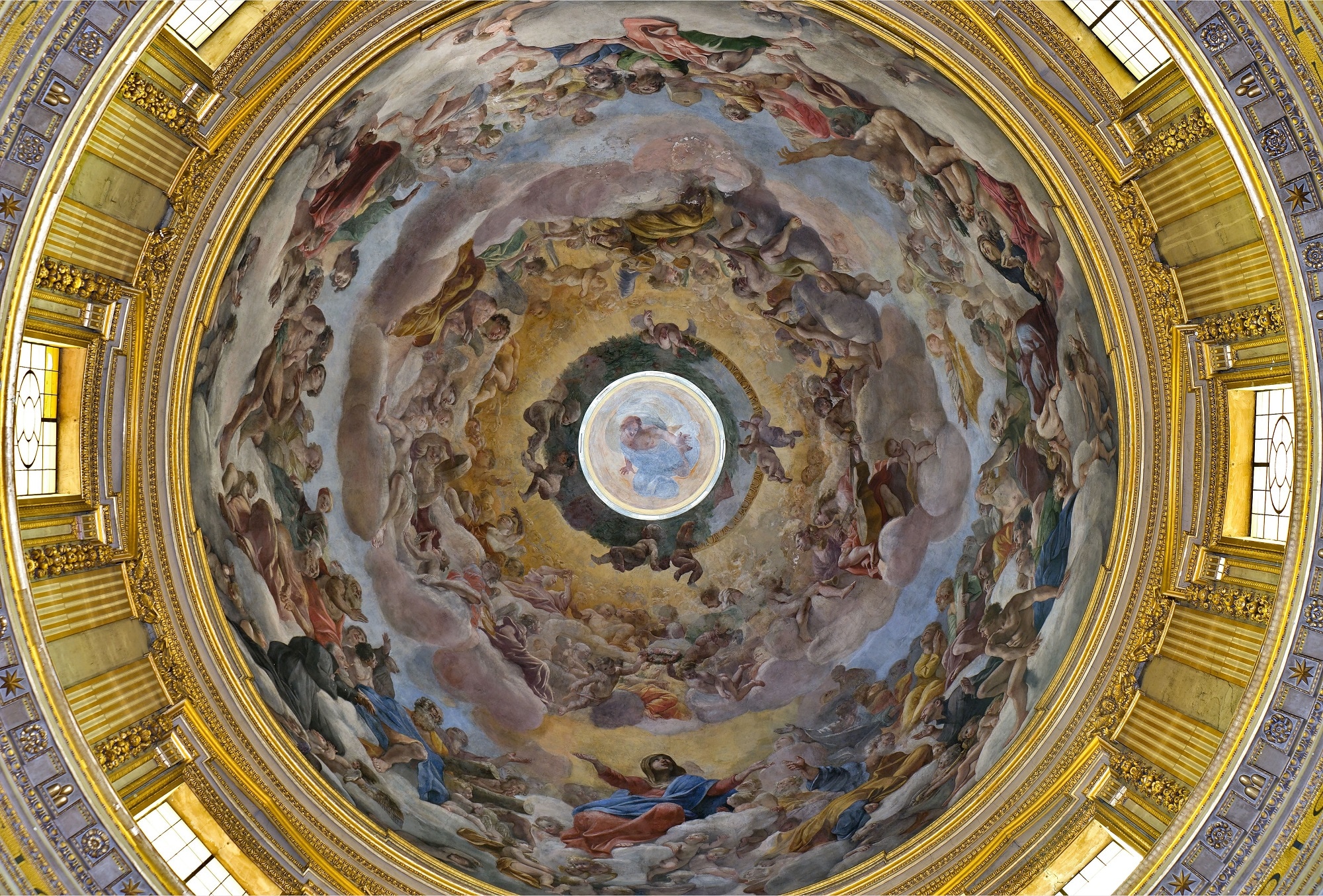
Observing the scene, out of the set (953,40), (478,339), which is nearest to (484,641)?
(478,339)

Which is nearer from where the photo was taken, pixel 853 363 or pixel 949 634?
pixel 949 634

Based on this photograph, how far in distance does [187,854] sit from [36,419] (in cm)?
647

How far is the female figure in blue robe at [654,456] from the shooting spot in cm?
2238

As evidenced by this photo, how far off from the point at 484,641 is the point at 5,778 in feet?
31.1

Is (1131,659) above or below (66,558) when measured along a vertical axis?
below

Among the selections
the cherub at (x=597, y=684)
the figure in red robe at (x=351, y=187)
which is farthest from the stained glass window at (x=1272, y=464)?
the figure in red robe at (x=351, y=187)

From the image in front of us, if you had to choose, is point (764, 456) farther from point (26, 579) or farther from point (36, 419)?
point (26, 579)

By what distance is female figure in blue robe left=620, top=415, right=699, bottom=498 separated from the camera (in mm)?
22375

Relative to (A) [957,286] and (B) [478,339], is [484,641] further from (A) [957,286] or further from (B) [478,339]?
(A) [957,286]

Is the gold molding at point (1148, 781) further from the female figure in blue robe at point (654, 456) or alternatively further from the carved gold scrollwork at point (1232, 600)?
the female figure in blue robe at point (654, 456)

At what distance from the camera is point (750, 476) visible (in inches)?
868

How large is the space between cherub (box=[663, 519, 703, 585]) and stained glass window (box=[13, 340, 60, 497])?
11.7 meters

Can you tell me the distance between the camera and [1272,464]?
13828 millimetres

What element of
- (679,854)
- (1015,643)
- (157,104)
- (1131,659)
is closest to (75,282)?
(157,104)
